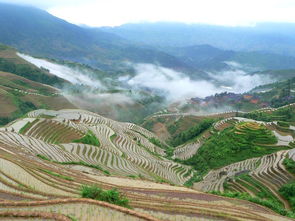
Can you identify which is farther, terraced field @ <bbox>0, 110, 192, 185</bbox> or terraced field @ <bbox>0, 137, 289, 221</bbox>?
terraced field @ <bbox>0, 110, 192, 185</bbox>

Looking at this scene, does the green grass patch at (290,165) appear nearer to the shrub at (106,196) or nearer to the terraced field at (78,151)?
the terraced field at (78,151)

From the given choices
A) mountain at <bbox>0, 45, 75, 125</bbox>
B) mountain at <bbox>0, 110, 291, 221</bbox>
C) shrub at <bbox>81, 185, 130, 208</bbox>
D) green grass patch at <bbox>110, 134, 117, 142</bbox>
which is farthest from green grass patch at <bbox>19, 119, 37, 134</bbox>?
mountain at <bbox>0, 45, 75, 125</bbox>

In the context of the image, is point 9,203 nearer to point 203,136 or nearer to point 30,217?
point 30,217

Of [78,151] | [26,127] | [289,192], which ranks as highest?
[289,192]

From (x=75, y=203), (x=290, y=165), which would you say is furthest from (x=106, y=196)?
(x=290, y=165)

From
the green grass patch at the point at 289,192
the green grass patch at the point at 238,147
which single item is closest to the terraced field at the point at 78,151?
the green grass patch at the point at 238,147

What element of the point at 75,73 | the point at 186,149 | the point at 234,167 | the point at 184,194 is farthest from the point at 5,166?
the point at 75,73

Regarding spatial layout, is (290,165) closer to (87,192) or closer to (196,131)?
(87,192)

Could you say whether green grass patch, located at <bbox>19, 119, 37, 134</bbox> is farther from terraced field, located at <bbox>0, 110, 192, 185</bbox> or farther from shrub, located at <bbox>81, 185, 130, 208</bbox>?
shrub, located at <bbox>81, 185, 130, 208</bbox>
